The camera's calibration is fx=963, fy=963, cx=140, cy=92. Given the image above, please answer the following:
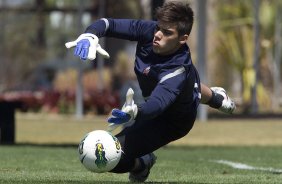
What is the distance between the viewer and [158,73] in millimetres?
9055

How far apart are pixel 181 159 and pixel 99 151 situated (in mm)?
6999

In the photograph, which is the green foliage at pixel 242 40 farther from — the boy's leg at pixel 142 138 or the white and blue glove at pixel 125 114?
the white and blue glove at pixel 125 114

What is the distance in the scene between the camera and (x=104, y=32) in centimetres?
926

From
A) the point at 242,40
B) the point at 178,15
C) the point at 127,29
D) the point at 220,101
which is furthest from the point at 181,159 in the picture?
the point at 242,40

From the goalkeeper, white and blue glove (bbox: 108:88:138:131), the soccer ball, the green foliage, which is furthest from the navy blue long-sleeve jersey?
the green foliage

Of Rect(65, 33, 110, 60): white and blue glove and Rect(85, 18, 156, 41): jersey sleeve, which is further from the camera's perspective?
Rect(85, 18, 156, 41): jersey sleeve

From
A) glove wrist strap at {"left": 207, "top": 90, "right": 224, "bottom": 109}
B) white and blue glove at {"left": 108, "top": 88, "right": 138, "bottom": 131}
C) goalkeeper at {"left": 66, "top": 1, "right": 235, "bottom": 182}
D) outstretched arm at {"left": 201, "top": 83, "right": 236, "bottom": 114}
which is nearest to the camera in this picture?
white and blue glove at {"left": 108, "top": 88, "right": 138, "bottom": 131}

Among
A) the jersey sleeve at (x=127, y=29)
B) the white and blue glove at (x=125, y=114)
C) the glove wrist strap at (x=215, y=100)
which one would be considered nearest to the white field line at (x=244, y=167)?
the glove wrist strap at (x=215, y=100)

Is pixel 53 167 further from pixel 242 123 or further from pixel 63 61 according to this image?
pixel 63 61

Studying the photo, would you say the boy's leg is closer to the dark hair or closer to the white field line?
the dark hair

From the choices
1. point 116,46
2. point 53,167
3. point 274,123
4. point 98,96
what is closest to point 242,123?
point 274,123

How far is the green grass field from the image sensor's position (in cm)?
1102

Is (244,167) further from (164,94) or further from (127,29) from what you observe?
(164,94)

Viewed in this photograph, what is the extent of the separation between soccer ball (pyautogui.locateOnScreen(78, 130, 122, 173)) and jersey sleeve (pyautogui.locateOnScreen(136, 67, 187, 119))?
0.60 m
